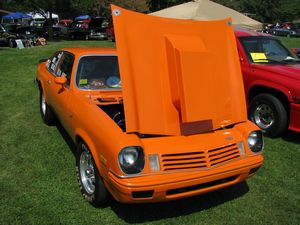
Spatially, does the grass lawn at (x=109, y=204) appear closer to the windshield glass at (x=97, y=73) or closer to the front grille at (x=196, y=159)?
the front grille at (x=196, y=159)

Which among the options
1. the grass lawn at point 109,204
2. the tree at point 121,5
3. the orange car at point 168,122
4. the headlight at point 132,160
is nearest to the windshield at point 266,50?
the grass lawn at point 109,204

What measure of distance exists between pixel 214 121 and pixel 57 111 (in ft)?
7.80

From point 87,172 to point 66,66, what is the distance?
6.08 ft

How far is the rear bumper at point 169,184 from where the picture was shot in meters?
2.85

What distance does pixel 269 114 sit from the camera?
229 inches

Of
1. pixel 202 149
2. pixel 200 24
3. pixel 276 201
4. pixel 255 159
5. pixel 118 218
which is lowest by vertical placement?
pixel 276 201

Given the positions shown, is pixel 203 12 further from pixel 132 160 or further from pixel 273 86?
pixel 132 160

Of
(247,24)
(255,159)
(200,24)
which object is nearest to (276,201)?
(255,159)

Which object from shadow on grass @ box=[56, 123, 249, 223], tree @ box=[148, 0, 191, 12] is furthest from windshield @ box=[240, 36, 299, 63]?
tree @ box=[148, 0, 191, 12]

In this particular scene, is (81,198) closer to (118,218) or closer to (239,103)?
(118,218)

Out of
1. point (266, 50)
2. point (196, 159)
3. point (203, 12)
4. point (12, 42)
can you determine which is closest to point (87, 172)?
point (196, 159)

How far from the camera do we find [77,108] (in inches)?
152

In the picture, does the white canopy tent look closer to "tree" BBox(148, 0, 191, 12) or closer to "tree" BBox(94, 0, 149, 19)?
"tree" BBox(148, 0, 191, 12)

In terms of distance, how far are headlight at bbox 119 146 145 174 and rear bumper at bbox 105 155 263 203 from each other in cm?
8
